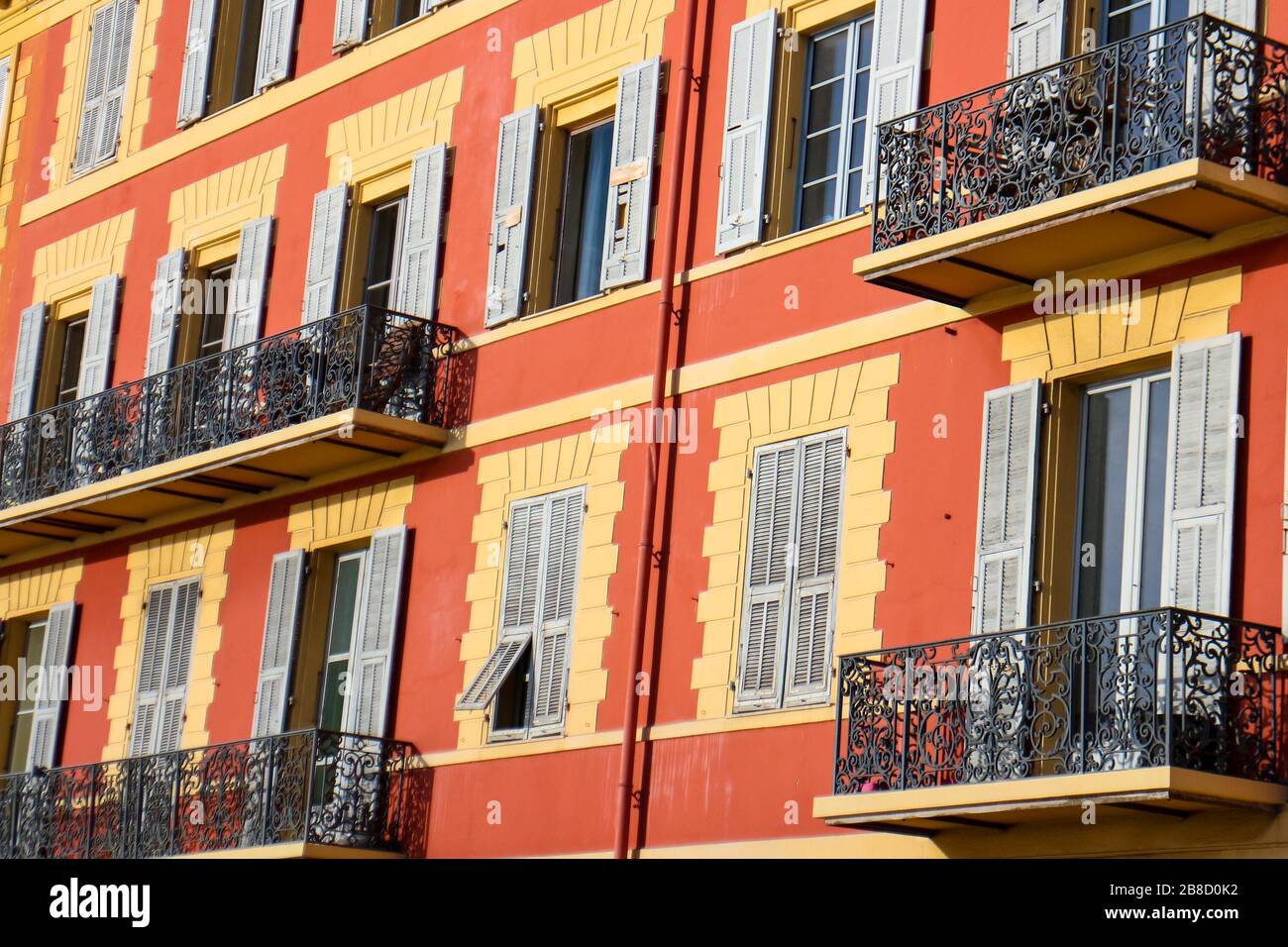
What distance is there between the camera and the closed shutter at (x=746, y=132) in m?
19.9

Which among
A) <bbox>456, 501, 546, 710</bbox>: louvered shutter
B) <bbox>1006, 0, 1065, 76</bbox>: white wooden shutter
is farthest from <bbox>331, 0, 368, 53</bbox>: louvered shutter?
<bbox>1006, 0, 1065, 76</bbox>: white wooden shutter

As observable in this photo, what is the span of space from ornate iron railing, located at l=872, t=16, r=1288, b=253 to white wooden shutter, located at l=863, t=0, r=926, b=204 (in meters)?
0.52

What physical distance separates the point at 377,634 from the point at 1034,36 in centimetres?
798

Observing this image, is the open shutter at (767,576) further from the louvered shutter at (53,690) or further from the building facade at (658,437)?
the louvered shutter at (53,690)

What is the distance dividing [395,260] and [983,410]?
25.3 ft

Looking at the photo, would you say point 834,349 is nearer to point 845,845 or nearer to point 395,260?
point 845,845

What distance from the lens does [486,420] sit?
21766 mm

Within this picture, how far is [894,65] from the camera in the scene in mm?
19047

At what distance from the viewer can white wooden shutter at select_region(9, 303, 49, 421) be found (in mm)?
28062

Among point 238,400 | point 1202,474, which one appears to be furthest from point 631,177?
point 1202,474

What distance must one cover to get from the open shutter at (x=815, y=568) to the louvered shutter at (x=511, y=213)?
4063 millimetres

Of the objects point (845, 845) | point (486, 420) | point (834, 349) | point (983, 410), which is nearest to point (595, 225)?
point (486, 420)

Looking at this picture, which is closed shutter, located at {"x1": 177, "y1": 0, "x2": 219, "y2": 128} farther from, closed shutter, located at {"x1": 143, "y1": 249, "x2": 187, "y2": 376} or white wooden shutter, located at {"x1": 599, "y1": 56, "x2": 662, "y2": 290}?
white wooden shutter, located at {"x1": 599, "y1": 56, "x2": 662, "y2": 290}

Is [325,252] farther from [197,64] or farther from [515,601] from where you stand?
[515,601]
